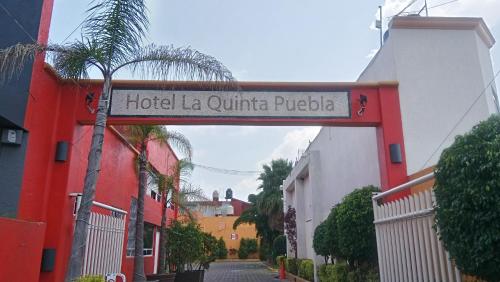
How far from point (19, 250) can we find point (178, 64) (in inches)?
139

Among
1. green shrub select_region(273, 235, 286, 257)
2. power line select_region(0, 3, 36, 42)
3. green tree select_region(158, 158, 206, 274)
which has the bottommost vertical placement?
green shrub select_region(273, 235, 286, 257)

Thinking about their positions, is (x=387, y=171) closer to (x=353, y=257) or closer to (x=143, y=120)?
(x=353, y=257)

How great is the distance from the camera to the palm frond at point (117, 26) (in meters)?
6.66

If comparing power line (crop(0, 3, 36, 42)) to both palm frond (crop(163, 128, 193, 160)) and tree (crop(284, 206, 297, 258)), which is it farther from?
tree (crop(284, 206, 297, 258))

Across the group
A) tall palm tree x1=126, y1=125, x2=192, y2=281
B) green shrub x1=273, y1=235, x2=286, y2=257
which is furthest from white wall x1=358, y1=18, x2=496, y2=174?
green shrub x1=273, y1=235, x2=286, y2=257

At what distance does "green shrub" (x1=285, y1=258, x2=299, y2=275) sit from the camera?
59.0 feet

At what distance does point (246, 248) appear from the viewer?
43.3 m

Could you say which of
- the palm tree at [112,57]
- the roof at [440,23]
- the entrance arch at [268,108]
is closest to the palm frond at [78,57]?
the palm tree at [112,57]

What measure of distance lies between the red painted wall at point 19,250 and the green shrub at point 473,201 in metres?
5.01

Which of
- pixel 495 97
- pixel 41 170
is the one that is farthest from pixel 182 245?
pixel 495 97

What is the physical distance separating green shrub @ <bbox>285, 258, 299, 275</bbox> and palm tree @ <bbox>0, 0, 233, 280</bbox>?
1273 cm

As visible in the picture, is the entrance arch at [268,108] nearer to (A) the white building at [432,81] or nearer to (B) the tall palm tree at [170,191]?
(A) the white building at [432,81]

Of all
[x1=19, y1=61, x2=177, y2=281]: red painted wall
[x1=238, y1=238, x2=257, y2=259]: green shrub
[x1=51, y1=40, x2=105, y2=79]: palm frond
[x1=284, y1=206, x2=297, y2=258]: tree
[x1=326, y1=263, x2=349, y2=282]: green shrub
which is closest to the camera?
[x1=51, y1=40, x2=105, y2=79]: palm frond

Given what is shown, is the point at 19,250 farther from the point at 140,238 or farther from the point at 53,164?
the point at 140,238
